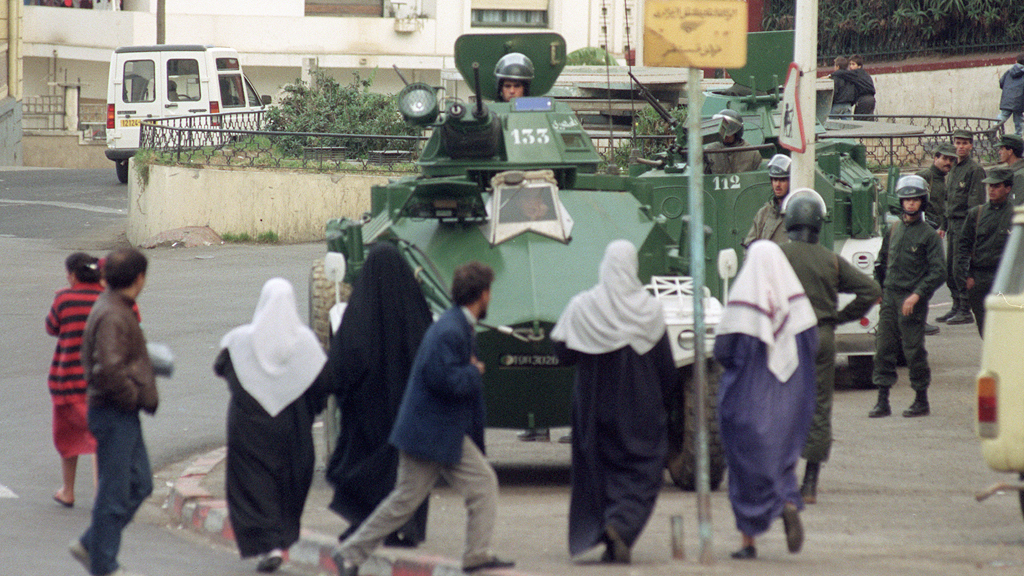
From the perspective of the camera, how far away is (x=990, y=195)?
1183 centimetres

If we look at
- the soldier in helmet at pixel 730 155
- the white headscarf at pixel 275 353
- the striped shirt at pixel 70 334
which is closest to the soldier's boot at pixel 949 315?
the soldier in helmet at pixel 730 155

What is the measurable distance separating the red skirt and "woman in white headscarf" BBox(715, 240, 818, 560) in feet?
13.2

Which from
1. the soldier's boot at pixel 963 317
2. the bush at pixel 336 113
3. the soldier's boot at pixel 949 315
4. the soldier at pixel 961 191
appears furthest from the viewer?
the bush at pixel 336 113

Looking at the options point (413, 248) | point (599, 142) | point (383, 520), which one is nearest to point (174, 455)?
point (413, 248)

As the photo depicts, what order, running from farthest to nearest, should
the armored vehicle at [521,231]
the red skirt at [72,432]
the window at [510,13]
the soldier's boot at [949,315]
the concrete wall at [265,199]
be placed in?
the window at [510,13]
the concrete wall at [265,199]
the soldier's boot at [949,315]
the red skirt at [72,432]
the armored vehicle at [521,231]

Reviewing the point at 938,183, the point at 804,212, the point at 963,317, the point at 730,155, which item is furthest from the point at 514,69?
the point at 963,317

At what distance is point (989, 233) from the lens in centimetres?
1170

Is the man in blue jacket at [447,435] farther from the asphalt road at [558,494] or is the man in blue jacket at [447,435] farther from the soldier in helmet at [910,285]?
the soldier in helmet at [910,285]

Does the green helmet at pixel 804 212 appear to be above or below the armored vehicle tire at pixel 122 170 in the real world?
below

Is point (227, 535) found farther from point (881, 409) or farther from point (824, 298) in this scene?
point (881, 409)

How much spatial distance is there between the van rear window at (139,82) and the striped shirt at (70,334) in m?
21.5

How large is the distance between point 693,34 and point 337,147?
16.4 meters

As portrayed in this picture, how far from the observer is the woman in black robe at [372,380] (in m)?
7.23

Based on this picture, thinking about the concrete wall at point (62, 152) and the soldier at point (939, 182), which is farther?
the concrete wall at point (62, 152)
